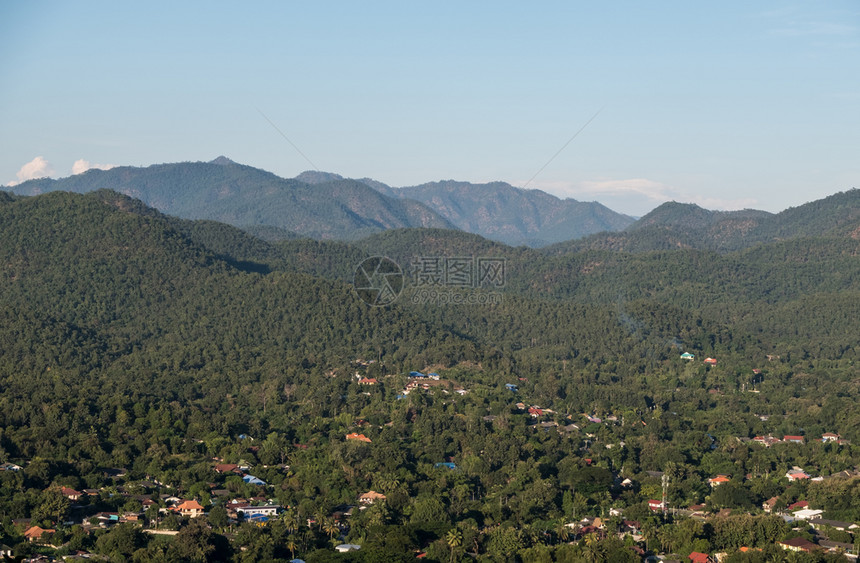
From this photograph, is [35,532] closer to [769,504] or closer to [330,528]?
[330,528]

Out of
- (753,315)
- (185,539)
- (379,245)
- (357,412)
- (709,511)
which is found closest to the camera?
(185,539)

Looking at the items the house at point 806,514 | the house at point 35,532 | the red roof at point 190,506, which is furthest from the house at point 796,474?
the house at point 35,532

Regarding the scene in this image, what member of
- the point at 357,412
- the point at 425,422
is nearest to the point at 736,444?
the point at 425,422

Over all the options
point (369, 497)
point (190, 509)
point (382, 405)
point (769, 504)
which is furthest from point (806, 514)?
point (382, 405)


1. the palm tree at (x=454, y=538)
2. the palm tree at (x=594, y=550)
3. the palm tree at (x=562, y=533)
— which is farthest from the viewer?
the palm tree at (x=562, y=533)

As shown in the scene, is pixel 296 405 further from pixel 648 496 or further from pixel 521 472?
pixel 648 496

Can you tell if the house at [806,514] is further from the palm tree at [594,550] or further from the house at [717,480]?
the palm tree at [594,550]
